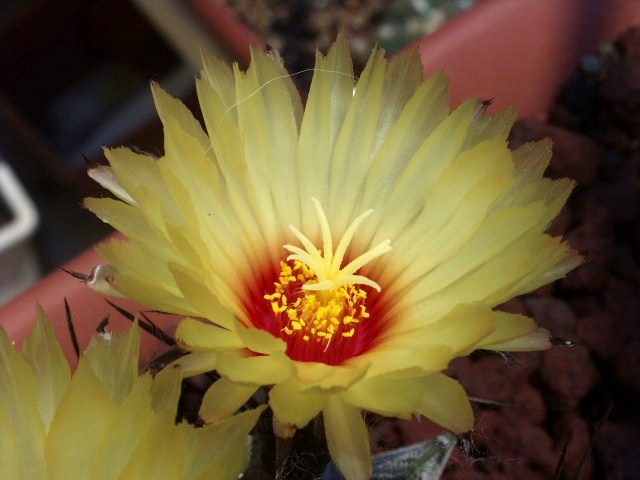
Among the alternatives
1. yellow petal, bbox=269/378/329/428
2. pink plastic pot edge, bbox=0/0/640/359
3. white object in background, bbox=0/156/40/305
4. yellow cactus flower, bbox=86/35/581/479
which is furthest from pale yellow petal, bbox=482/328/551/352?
white object in background, bbox=0/156/40/305

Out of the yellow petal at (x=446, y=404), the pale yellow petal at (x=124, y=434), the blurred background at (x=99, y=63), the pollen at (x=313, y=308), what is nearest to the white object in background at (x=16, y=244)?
the blurred background at (x=99, y=63)

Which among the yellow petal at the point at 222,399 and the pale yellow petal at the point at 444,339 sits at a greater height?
the yellow petal at the point at 222,399

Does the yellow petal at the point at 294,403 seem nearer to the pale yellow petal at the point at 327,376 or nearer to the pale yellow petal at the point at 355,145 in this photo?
the pale yellow petal at the point at 327,376

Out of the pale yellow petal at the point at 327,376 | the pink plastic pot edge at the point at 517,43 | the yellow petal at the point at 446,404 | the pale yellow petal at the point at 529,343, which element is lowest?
the pink plastic pot edge at the point at 517,43

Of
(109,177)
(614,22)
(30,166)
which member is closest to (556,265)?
(109,177)

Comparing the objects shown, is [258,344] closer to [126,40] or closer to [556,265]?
[556,265]

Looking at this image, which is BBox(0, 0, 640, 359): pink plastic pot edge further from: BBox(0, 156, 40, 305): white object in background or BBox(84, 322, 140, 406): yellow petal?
BBox(84, 322, 140, 406): yellow petal
